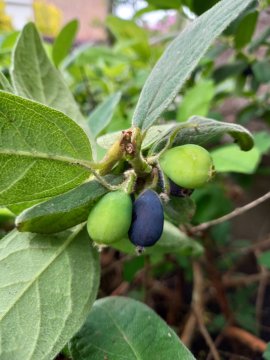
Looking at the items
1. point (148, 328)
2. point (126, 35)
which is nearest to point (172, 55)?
point (148, 328)

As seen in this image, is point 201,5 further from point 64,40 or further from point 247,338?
point 247,338

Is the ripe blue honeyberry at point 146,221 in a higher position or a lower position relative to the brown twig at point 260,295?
higher

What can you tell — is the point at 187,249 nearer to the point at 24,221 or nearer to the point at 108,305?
the point at 108,305

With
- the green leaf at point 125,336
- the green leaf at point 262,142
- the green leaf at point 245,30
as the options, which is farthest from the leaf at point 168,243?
the green leaf at point 245,30

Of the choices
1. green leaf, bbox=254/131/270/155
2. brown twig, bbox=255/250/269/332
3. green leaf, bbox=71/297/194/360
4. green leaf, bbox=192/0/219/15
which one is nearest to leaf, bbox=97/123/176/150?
green leaf, bbox=71/297/194/360

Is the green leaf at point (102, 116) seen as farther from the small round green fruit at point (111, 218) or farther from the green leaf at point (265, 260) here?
the green leaf at point (265, 260)

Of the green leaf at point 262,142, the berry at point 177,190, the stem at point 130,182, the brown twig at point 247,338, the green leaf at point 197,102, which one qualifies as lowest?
the brown twig at point 247,338

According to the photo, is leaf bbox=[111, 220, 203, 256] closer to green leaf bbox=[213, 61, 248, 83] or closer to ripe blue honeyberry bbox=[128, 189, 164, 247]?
ripe blue honeyberry bbox=[128, 189, 164, 247]
